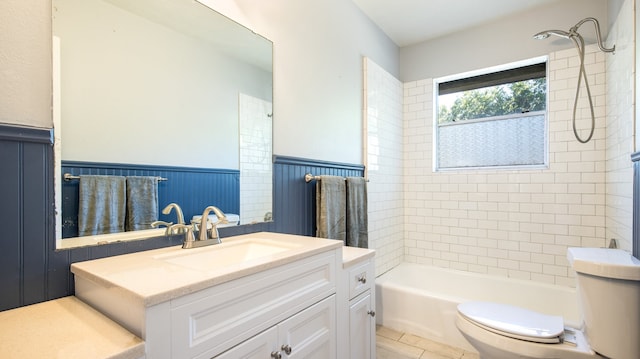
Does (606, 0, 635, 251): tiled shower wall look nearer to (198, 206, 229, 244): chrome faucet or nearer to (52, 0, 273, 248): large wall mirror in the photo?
A: (52, 0, 273, 248): large wall mirror

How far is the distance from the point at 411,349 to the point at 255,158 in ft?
5.64

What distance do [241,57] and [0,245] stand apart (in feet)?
4.13

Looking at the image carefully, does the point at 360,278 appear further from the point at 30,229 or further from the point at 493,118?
the point at 493,118

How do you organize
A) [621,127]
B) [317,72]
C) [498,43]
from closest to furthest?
[621,127] < [317,72] < [498,43]

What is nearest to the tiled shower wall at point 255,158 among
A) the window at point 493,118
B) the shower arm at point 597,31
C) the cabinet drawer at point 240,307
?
the cabinet drawer at point 240,307

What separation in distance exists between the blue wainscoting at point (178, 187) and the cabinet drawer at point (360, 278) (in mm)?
684

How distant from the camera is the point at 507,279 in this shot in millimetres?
2686

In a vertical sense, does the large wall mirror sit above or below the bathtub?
above

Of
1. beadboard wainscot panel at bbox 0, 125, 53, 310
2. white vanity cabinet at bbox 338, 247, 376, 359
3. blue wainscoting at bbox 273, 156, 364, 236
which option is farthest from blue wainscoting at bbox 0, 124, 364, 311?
white vanity cabinet at bbox 338, 247, 376, 359

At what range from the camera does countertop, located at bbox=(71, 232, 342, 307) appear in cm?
76

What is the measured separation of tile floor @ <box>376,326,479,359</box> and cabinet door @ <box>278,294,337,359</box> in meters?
0.97

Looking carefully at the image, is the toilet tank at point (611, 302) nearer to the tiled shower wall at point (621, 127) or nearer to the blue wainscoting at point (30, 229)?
the tiled shower wall at point (621, 127)

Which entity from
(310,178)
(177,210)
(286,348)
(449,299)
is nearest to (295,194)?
(310,178)

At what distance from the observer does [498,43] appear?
9.13 ft
